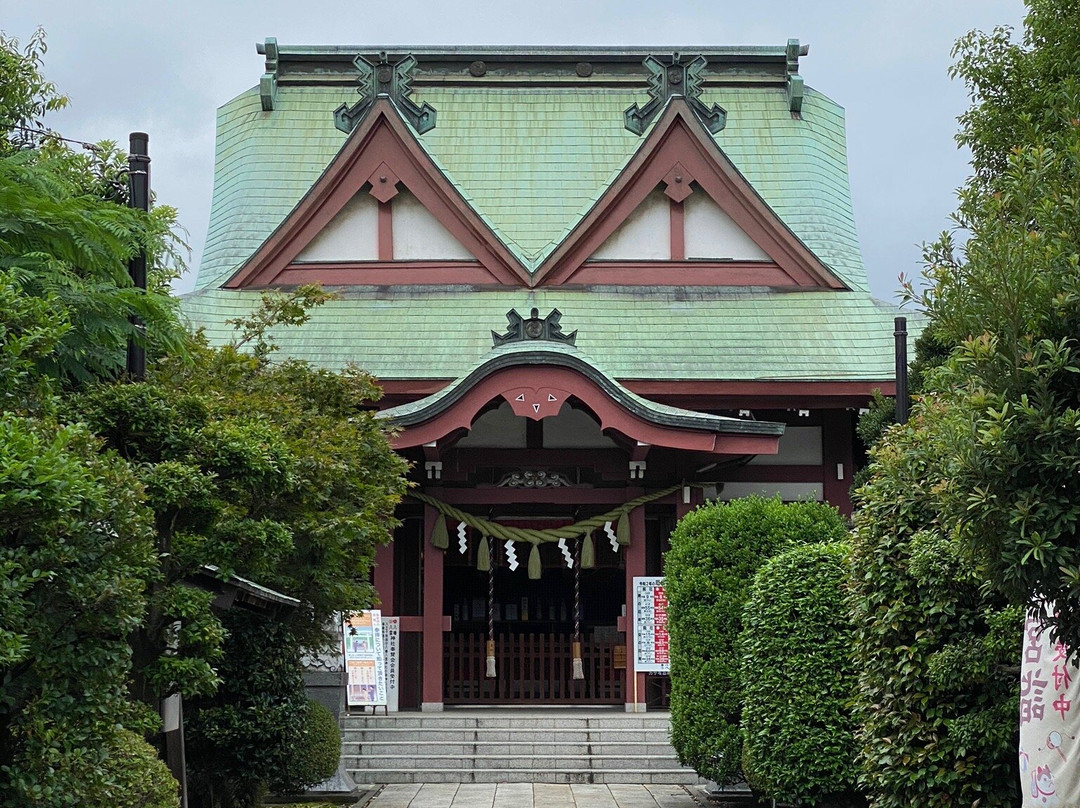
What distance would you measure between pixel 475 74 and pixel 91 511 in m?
20.8

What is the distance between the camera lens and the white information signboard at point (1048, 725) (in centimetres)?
801

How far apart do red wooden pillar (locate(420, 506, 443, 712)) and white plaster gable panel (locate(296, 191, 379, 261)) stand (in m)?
5.09

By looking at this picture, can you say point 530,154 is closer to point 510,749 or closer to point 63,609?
point 510,749

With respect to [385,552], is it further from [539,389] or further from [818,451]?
[818,451]

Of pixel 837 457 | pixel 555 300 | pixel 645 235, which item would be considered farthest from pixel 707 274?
pixel 837 457

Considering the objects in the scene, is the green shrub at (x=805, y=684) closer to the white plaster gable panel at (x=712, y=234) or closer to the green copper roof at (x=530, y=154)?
the white plaster gable panel at (x=712, y=234)

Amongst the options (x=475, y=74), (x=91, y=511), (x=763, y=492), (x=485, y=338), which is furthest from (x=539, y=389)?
(x=91, y=511)

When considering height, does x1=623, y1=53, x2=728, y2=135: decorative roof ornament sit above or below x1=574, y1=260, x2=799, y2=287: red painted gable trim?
above

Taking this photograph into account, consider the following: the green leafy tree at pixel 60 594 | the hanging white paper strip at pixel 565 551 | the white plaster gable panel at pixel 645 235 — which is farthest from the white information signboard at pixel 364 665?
the green leafy tree at pixel 60 594

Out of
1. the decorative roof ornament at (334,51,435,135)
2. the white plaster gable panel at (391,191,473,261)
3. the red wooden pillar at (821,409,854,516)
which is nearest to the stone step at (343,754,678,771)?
the red wooden pillar at (821,409,854,516)

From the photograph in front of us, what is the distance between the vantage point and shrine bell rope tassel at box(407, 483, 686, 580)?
2027cm

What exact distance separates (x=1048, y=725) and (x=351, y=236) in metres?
16.9

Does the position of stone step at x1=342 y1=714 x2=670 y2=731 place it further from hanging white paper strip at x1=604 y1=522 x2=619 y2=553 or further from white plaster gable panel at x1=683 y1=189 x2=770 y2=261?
white plaster gable panel at x1=683 y1=189 x2=770 y2=261

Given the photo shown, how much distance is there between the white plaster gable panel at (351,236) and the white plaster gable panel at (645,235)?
367 centimetres
